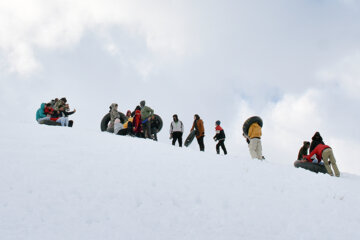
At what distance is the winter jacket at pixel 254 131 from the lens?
1228 cm

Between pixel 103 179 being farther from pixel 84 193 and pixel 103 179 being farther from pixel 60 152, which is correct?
pixel 60 152

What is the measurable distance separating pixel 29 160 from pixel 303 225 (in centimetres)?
604

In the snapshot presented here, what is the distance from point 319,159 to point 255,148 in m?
2.37

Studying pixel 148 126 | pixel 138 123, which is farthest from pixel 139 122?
pixel 148 126

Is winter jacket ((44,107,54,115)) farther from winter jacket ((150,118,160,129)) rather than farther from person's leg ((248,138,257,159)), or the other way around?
person's leg ((248,138,257,159))

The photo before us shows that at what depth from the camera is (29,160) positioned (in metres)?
7.62

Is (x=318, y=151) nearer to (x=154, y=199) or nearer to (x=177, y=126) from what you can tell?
(x=177, y=126)

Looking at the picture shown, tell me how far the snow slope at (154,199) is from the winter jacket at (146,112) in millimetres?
6338

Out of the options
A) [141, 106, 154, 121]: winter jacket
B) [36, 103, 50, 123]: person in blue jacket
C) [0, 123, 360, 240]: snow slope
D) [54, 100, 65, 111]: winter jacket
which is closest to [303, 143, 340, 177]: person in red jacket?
[0, 123, 360, 240]: snow slope

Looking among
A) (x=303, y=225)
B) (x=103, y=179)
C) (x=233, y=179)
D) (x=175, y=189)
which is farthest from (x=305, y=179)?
(x=103, y=179)

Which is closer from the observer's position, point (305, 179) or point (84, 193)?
point (84, 193)

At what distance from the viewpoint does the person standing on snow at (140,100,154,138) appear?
50.7ft

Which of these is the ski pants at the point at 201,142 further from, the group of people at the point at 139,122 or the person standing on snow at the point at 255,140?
the person standing on snow at the point at 255,140

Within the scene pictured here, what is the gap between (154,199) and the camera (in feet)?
20.4
